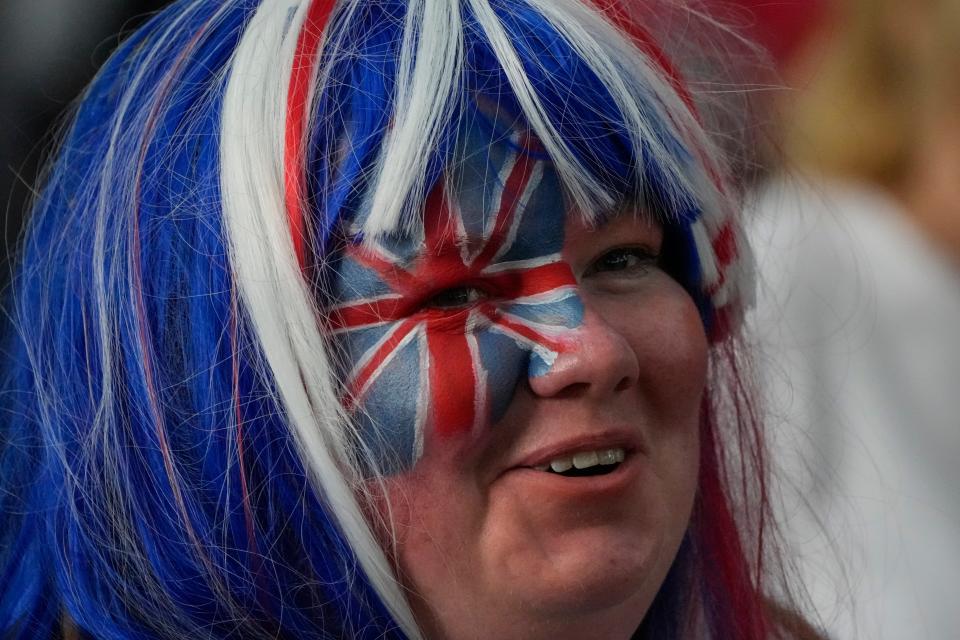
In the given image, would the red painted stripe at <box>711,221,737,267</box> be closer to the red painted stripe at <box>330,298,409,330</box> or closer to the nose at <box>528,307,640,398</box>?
the nose at <box>528,307,640,398</box>

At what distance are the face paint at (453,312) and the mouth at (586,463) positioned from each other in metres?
0.07

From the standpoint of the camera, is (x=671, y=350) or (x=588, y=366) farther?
(x=671, y=350)

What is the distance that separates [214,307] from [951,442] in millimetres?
1647

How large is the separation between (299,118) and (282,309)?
18 cm

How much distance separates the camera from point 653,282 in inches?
50.1

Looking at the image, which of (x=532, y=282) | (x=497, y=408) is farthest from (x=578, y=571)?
(x=532, y=282)

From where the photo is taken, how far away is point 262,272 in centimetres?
114

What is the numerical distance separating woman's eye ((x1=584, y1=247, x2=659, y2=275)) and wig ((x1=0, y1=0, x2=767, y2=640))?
0.04 meters

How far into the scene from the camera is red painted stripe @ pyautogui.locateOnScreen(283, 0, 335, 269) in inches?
44.7

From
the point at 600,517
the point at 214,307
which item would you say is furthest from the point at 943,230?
the point at 214,307

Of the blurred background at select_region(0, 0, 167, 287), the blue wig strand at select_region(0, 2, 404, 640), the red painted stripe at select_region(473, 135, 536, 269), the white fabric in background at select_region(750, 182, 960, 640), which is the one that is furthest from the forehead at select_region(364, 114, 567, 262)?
the blurred background at select_region(0, 0, 167, 287)

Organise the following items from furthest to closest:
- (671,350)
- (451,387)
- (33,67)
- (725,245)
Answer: (33,67) → (725,245) → (671,350) → (451,387)

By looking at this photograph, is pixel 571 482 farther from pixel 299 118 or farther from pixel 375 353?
pixel 299 118

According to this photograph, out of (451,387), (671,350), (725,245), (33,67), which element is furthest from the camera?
(33,67)
